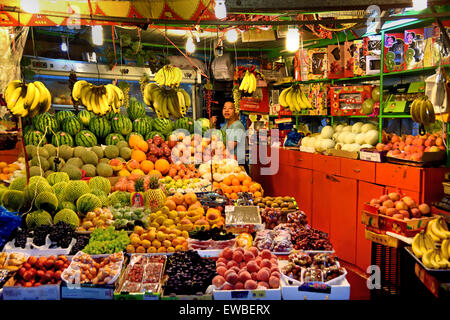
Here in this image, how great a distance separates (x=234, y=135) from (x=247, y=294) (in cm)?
531

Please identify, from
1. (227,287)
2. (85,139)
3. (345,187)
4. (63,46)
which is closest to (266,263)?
(227,287)

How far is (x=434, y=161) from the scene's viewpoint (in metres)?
4.41

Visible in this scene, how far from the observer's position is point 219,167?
20.5 feet

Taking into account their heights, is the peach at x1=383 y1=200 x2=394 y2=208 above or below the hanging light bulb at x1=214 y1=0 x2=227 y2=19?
below

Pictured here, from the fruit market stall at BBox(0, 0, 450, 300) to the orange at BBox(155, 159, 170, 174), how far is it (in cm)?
3

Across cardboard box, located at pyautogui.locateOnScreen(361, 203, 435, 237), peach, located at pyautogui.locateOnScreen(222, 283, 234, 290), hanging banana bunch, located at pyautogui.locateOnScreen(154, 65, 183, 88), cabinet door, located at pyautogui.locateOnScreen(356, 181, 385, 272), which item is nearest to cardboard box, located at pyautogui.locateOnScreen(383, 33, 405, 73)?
cabinet door, located at pyautogui.locateOnScreen(356, 181, 385, 272)

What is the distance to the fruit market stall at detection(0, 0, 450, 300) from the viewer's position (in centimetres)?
277

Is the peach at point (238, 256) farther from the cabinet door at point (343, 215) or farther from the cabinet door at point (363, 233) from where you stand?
the cabinet door at point (343, 215)

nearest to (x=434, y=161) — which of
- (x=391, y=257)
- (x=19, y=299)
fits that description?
(x=391, y=257)

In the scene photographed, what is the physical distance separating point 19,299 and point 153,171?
338cm

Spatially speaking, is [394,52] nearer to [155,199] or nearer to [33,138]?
[155,199]

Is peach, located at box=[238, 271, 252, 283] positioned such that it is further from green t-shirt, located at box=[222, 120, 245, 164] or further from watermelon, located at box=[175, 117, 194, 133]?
green t-shirt, located at box=[222, 120, 245, 164]

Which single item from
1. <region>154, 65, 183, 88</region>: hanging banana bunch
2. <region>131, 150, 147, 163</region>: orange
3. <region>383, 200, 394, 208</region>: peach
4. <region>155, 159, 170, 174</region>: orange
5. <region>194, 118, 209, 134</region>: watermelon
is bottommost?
<region>383, 200, 394, 208</region>: peach
